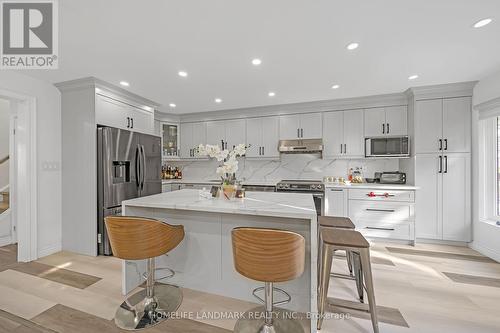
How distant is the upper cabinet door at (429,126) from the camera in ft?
11.1

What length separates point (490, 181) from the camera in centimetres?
311

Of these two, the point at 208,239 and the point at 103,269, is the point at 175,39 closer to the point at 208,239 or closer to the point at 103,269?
the point at 208,239

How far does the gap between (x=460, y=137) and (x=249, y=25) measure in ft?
12.0

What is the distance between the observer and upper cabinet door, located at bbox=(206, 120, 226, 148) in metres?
4.79

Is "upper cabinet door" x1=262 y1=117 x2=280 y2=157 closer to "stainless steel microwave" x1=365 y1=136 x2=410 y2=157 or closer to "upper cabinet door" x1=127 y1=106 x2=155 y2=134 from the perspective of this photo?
"stainless steel microwave" x1=365 y1=136 x2=410 y2=157

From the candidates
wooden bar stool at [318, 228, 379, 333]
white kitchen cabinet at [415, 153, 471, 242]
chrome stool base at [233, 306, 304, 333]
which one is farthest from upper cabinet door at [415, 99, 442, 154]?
chrome stool base at [233, 306, 304, 333]

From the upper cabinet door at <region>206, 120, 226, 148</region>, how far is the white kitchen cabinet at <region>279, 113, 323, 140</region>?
4.29ft

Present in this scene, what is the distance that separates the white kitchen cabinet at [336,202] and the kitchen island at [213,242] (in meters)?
1.89

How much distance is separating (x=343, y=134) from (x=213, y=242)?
10.5 ft

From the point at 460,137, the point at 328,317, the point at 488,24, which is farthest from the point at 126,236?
the point at 460,137

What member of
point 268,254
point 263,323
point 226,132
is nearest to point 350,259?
point 263,323

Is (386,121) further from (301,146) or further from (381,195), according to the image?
(301,146)

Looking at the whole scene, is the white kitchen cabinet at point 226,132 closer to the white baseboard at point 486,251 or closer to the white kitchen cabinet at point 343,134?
the white kitchen cabinet at point 343,134

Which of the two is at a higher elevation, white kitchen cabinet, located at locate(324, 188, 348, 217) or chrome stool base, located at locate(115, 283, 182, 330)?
white kitchen cabinet, located at locate(324, 188, 348, 217)
